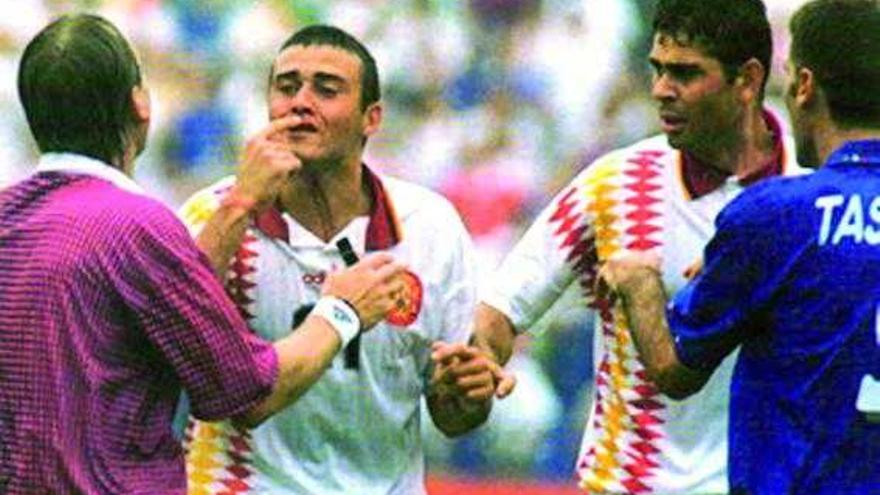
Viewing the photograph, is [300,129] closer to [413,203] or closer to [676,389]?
[413,203]

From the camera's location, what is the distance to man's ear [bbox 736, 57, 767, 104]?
19.4 ft

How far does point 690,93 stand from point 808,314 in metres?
1.25

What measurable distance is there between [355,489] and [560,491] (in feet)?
9.97

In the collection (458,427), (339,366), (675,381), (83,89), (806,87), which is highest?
(83,89)

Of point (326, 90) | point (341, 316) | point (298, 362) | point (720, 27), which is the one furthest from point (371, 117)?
point (298, 362)

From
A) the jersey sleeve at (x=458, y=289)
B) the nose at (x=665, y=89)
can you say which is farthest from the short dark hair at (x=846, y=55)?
the jersey sleeve at (x=458, y=289)

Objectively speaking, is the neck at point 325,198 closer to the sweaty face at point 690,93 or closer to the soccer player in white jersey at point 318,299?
the soccer player in white jersey at point 318,299

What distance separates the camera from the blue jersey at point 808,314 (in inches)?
183

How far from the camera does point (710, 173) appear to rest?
5957 mm

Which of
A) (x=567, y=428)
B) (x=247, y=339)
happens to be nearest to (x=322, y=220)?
(x=247, y=339)

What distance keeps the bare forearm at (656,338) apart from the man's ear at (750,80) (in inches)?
35.6

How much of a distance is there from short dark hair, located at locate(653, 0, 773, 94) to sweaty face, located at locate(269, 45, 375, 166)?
0.68m

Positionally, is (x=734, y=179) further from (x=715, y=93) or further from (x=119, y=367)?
(x=119, y=367)

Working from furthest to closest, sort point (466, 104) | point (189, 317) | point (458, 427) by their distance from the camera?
point (466, 104) → point (458, 427) → point (189, 317)
